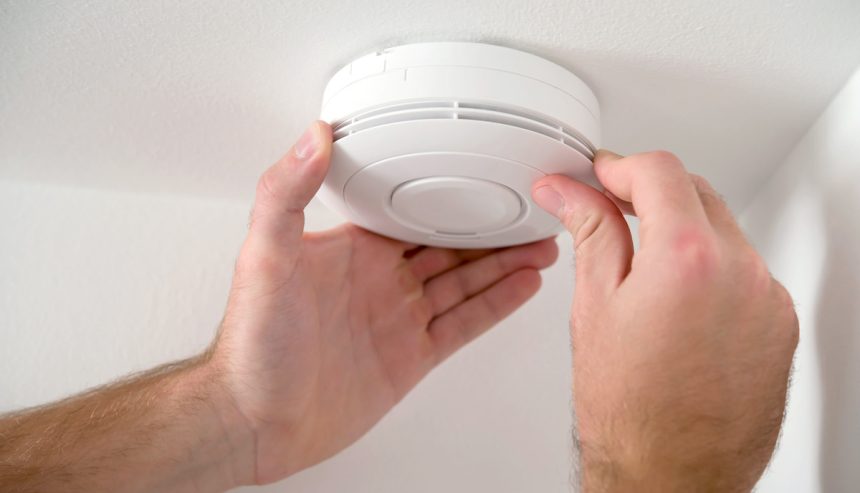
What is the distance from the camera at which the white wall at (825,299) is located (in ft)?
1.98

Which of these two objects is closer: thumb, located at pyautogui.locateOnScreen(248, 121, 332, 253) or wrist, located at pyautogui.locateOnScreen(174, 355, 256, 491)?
thumb, located at pyautogui.locateOnScreen(248, 121, 332, 253)

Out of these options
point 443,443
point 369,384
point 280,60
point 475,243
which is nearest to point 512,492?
point 443,443

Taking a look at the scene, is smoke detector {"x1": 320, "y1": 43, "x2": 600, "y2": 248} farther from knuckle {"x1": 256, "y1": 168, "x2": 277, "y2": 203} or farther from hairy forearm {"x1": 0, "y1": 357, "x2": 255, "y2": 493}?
hairy forearm {"x1": 0, "y1": 357, "x2": 255, "y2": 493}

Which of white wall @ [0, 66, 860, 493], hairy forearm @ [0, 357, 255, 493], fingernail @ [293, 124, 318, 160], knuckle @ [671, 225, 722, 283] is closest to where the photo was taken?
knuckle @ [671, 225, 722, 283]

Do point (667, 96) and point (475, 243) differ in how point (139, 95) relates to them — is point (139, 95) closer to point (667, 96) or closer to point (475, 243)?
point (475, 243)

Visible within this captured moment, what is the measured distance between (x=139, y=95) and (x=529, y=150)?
0.47m

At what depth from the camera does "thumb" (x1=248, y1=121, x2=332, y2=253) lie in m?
0.65

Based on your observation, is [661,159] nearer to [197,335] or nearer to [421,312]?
[421,312]

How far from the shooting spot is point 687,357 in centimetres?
53

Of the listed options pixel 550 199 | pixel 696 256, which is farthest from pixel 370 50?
pixel 696 256

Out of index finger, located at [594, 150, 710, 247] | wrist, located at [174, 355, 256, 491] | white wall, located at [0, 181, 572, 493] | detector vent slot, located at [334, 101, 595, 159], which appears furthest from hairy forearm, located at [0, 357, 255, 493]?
index finger, located at [594, 150, 710, 247]

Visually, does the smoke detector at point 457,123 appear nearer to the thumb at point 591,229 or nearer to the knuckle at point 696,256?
the thumb at point 591,229

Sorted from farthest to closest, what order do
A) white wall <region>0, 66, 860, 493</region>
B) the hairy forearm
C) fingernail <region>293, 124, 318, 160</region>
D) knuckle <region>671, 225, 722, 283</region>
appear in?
white wall <region>0, 66, 860, 493</region> → the hairy forearm → fingernail <region>293, 124, 318, 160</region> → knuckle <region>671, 225, 722, 283</region>

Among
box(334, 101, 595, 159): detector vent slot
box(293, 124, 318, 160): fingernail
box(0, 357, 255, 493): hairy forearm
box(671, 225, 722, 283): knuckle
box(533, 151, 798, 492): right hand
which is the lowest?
box(0, 357, 255, 493): hairy forearm
